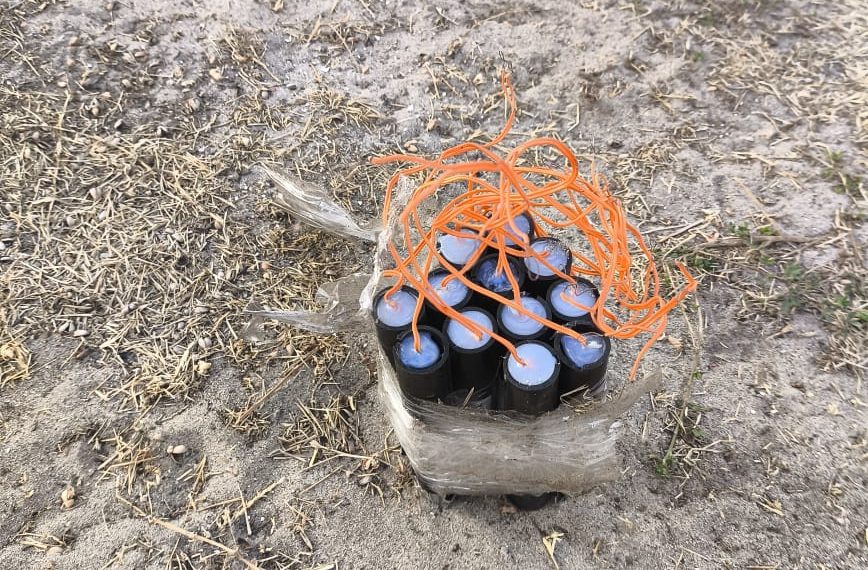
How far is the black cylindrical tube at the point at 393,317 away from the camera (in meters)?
1.35

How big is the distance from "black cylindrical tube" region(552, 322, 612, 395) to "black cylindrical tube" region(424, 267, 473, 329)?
0.22 m

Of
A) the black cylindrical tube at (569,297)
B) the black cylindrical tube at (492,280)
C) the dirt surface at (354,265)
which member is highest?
the black cylindrical tube at (492,280)

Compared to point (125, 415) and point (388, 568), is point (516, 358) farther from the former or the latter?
point (125, 415)

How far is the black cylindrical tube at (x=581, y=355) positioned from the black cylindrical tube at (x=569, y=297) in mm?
21

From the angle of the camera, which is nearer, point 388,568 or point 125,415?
point 388,568

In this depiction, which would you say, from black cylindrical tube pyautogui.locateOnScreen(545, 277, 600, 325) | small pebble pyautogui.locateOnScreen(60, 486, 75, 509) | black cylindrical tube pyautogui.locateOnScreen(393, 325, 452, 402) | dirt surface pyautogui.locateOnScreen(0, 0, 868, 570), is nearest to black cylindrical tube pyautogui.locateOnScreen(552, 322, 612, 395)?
black cylindrical tube pyautogui.locateOnScreen(545, 277, 600, 325)

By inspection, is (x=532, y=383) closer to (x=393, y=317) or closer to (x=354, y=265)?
(x=393, y=317)

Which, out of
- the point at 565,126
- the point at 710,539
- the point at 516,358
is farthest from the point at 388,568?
the point at 565,126

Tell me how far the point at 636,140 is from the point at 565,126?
1.00ft

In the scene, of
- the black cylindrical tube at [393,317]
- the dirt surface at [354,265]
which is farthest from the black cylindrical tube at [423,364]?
the dirt surface at [354,265]

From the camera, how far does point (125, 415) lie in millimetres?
1824

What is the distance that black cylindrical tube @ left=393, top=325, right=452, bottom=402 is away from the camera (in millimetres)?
1292

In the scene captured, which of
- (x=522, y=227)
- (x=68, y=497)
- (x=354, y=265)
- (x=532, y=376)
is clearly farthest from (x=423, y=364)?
(x=68, y=497)

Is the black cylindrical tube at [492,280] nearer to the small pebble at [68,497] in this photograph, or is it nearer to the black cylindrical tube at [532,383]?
the black cylindrical tube at [532,383]
